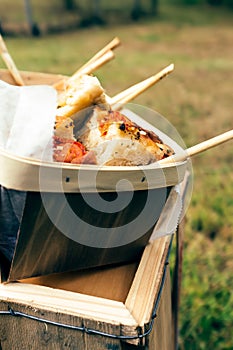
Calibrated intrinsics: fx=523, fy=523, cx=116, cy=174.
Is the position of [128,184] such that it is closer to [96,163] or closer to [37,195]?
[96,163]

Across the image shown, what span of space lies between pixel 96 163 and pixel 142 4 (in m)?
13.4

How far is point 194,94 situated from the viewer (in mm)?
6078

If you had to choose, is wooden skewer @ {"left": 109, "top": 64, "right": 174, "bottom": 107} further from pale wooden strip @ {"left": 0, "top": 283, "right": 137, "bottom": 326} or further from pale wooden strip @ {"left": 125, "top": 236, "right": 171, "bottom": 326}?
pale wooden strip @ {"left": 0, "top": 283, "right": 137, "bottom": 326}

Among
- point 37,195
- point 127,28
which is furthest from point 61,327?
point 127,28

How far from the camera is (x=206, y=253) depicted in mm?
2779

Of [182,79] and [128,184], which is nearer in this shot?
[128,184]

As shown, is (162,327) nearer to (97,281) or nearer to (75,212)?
(97,281)

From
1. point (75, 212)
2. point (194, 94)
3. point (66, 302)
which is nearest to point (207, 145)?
point (75, 212)

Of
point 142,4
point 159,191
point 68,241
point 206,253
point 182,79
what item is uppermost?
point 159,191

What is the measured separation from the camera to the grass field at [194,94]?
241cm

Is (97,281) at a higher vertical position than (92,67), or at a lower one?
lower

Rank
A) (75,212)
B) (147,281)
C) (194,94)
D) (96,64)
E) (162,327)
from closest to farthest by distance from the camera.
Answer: (75,212)
(147,281)
(162,327)
(96,64)
(194,94)

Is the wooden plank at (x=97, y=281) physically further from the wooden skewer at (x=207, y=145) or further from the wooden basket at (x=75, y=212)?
the wooden skewer at (x=207, y=145)

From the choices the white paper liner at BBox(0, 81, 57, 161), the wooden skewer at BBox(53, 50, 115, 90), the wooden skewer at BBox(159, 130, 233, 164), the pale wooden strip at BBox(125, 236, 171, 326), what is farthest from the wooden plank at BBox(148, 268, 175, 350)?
the wooden skewer at BBox(53, 50, 115, 90)
